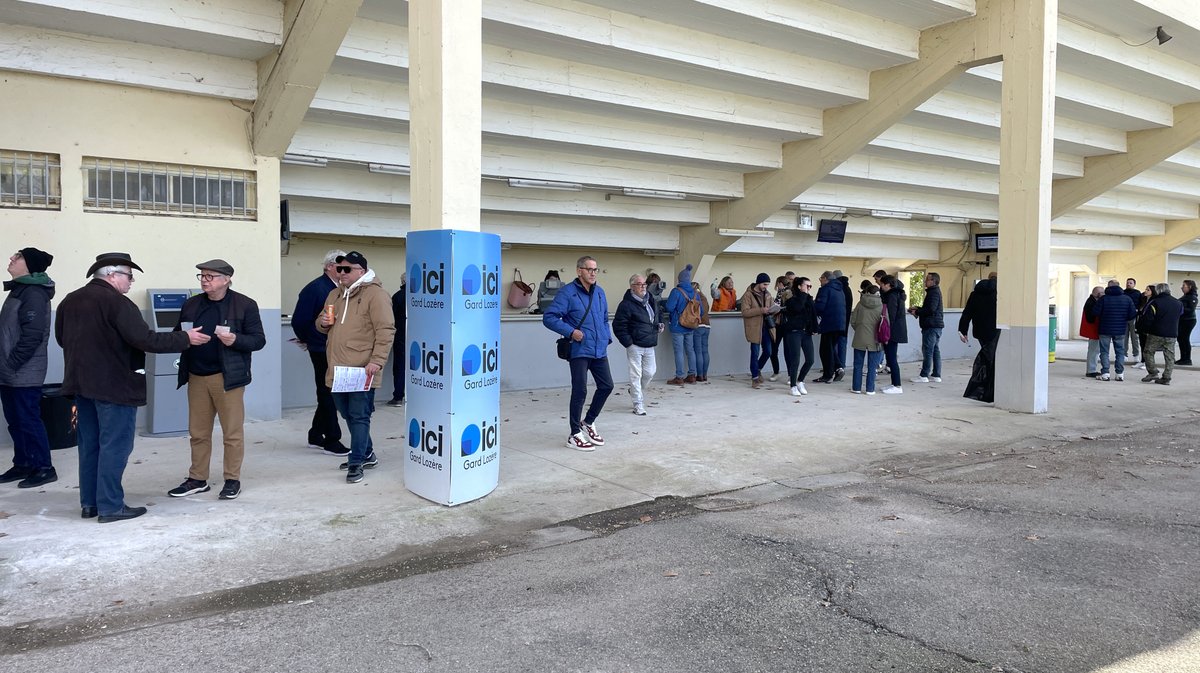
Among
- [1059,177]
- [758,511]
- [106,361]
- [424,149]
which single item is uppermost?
[1059,177]

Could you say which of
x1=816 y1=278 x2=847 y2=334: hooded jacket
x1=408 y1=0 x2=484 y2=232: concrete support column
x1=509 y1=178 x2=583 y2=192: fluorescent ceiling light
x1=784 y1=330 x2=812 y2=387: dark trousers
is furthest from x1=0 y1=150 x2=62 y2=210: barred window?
x1=816 y1=278 x2=847 y2=334: hooded jacket

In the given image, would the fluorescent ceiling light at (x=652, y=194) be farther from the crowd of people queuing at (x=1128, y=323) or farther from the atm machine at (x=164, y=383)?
the atm machine at (x=164, y=383)

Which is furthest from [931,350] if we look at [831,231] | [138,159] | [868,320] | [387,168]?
[138,159]

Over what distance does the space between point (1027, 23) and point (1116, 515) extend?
6824 millimetres

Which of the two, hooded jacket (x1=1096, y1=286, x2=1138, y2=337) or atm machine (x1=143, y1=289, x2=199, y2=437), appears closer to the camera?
atm machine (x1=143, y1=289, x2=199, y2=437)

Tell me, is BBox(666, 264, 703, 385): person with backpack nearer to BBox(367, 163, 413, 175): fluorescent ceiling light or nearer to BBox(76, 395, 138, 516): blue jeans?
BBox(367, 163, 413, 175): fluorescent ceiling light

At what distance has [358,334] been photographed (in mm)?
6172

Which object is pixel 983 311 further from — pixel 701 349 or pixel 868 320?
pixel 701 349

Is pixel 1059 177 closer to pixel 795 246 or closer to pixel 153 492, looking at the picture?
pixel 795 246

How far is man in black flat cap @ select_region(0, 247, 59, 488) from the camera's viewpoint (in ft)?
19.7

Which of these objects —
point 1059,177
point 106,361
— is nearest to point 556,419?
point 106,361

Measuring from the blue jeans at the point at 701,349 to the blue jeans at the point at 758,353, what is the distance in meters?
0.74

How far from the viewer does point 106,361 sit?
16.7 feet

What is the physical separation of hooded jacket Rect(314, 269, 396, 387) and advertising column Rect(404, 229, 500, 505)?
36cm
